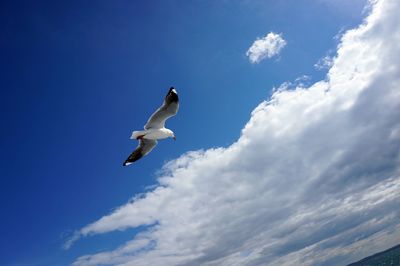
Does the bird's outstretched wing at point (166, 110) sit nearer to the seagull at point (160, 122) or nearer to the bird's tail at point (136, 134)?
the seagull at point (160, 122)

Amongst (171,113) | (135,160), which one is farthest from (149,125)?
(135,160)

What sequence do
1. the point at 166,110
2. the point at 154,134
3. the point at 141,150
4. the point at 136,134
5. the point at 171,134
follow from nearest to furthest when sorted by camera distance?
the point at 136,134, the point at 166,110, the point at 154,134, the point at 171,134, the point at 141,150

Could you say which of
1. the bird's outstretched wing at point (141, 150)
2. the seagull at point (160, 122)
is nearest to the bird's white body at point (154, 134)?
the seagull at point (160, 122)

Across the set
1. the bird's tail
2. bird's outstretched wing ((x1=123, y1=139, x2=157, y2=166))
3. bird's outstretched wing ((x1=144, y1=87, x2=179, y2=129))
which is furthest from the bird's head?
the bird's tail

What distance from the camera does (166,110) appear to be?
101ft

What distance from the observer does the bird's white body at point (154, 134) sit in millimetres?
30348

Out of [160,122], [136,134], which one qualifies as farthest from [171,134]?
[136,134]

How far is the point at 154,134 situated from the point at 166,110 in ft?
7.72

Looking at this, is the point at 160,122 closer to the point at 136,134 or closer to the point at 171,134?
the point at 171,134

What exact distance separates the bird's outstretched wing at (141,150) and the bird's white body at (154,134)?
Answer: 1.29 metres

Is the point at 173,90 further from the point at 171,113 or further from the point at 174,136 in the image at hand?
the point at 174,136

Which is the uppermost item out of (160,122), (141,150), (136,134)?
(160,122)

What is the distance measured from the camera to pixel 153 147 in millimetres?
34094

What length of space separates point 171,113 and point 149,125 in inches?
81.5
